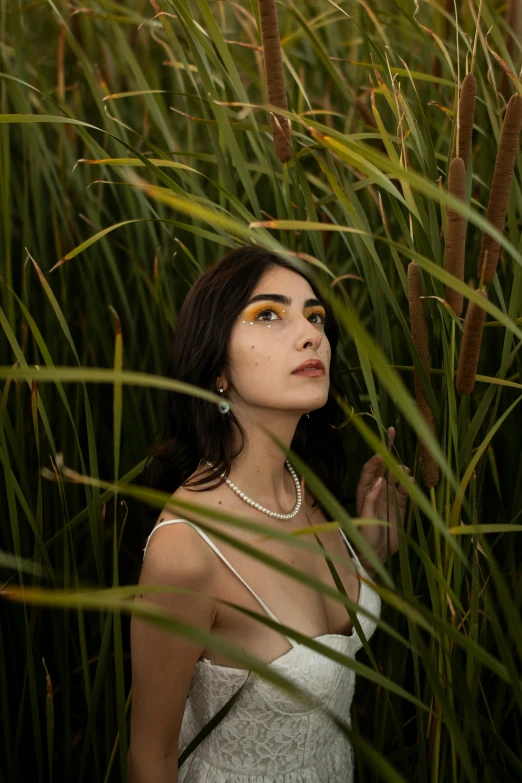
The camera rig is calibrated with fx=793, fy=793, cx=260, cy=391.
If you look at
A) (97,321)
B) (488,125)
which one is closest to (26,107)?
(97,321)

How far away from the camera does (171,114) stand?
182 centimetres

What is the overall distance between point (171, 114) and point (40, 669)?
4.11ft

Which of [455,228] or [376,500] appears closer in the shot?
[455,228]

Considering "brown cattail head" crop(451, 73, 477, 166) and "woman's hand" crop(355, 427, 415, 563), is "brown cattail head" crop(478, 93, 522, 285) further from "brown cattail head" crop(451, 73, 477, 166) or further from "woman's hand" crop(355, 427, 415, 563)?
"woman's hand" crop(355, 427, 415, 563)

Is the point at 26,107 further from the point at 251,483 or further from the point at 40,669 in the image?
the point at 40,669

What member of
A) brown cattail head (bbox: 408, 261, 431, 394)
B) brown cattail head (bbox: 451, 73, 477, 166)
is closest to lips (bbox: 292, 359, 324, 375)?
brown cattail head (bbox: 408, 261, 431, 394)

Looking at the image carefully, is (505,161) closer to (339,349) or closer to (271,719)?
(339,349)

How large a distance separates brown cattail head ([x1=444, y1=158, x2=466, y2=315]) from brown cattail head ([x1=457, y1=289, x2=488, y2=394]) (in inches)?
2.2

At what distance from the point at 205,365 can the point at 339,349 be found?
0.21 metres

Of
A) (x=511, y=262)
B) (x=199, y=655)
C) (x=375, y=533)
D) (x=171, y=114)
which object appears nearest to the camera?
(x=199, y=655)

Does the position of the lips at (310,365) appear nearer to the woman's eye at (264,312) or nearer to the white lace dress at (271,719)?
the woman's eye at (264,312)

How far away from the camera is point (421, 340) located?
32.7 inches

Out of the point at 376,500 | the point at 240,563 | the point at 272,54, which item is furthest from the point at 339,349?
the point at 272,54

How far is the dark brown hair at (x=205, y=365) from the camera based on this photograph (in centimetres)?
107
